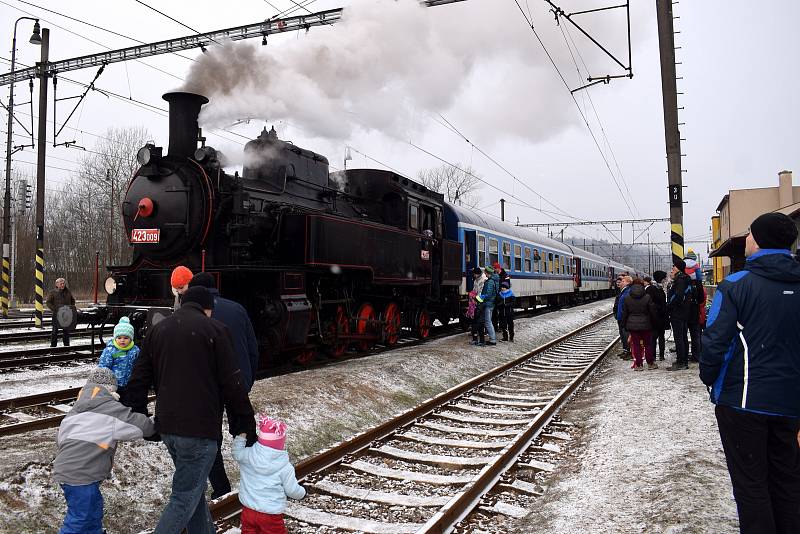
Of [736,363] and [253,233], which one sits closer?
[736,363]

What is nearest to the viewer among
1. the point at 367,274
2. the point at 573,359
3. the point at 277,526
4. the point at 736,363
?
the point at 736,363

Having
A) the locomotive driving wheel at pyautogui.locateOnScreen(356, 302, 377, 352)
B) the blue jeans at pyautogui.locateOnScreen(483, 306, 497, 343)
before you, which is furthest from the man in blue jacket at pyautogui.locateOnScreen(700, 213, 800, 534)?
the blue jeans at pyautogui.locateOnScreen(483, 306, 497, 343)

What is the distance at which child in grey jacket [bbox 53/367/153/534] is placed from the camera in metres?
3.09

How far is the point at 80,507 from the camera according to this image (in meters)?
3.14

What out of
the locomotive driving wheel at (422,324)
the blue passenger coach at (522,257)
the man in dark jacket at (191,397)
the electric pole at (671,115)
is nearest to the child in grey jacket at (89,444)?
the man in dark jacket at (191,397)

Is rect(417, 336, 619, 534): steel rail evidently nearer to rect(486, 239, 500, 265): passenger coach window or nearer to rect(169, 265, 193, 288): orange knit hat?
rect(169, 265, 193, 288): orange knit hat

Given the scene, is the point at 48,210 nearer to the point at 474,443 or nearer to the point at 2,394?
the point at 2,394

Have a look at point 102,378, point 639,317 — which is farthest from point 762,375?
point 639,317

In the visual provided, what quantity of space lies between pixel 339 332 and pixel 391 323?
193cm

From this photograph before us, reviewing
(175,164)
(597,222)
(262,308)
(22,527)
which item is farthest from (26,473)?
(597,222)

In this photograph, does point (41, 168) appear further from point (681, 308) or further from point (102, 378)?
point (681, 308)

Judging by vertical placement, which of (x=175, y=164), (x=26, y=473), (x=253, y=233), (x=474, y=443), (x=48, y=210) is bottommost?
(x=474, y=443)

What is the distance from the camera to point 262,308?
809cm

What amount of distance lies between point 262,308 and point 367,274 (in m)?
2.50
